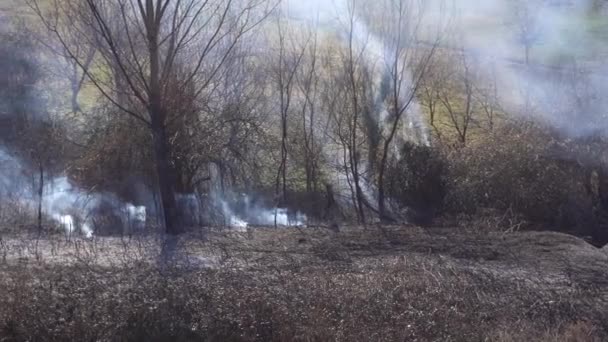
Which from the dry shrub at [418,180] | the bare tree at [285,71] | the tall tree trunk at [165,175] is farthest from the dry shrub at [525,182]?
the tall tree trunk at [165,175]

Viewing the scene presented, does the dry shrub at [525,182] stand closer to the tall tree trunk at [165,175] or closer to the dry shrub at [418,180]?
the dry shrub at [418,180]

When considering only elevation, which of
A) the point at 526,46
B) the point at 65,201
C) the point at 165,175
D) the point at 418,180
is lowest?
the point at 65,201

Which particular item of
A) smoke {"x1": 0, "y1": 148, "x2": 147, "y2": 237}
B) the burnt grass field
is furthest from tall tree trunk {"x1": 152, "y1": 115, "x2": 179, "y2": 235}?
the burnt grass field

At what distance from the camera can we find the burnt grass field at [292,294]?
780cm

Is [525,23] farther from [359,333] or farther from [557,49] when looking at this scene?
[359,333]

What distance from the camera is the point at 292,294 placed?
8250mm

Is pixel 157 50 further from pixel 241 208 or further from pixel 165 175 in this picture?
pixel 241 208

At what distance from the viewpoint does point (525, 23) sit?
2409 centimetres

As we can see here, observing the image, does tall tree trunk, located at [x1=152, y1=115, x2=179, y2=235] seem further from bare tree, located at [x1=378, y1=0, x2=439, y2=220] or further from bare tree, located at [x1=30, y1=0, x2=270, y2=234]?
bare tree, located at [x1=378, y1=0, x2=439, y2=220]

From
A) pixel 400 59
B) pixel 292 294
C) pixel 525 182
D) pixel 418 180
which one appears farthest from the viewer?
pixel 400 59

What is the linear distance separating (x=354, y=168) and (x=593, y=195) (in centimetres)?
498

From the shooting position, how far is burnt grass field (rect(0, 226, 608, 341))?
780cm

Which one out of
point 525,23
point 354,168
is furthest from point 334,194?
point 525,23

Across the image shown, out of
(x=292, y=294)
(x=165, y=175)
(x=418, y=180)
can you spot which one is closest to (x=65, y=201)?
(x=165, y=175)
